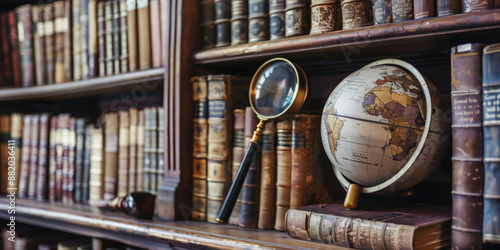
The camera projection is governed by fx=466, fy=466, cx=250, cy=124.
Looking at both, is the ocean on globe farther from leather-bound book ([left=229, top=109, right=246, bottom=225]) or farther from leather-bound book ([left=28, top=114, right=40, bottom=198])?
leather-bound book ([left=28, top=114, right=40, bottom=198])

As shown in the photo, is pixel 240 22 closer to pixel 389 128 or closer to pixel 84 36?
pixel 389 128

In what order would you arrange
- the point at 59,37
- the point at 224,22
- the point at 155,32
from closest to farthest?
the point at 224,22 → the point at 155,32 → the point at 59,37

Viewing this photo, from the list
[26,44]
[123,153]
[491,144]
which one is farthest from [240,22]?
[26,44]

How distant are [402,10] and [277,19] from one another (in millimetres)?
366

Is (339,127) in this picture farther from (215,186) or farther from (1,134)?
(1,134)

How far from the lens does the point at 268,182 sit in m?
1.35

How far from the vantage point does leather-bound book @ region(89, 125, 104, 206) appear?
6.05 feet

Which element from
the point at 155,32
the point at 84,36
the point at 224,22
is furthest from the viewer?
the point at 84,36

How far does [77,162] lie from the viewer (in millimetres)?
1926

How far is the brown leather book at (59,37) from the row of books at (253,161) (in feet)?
2.57

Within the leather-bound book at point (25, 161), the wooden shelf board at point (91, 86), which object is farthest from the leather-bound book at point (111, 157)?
the leather-bound book at point (25, 161)

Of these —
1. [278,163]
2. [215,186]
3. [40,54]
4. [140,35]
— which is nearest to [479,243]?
[278,163]

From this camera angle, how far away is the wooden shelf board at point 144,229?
47.5 inches

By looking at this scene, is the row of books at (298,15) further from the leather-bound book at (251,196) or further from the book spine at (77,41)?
the book spine at (77,41)
